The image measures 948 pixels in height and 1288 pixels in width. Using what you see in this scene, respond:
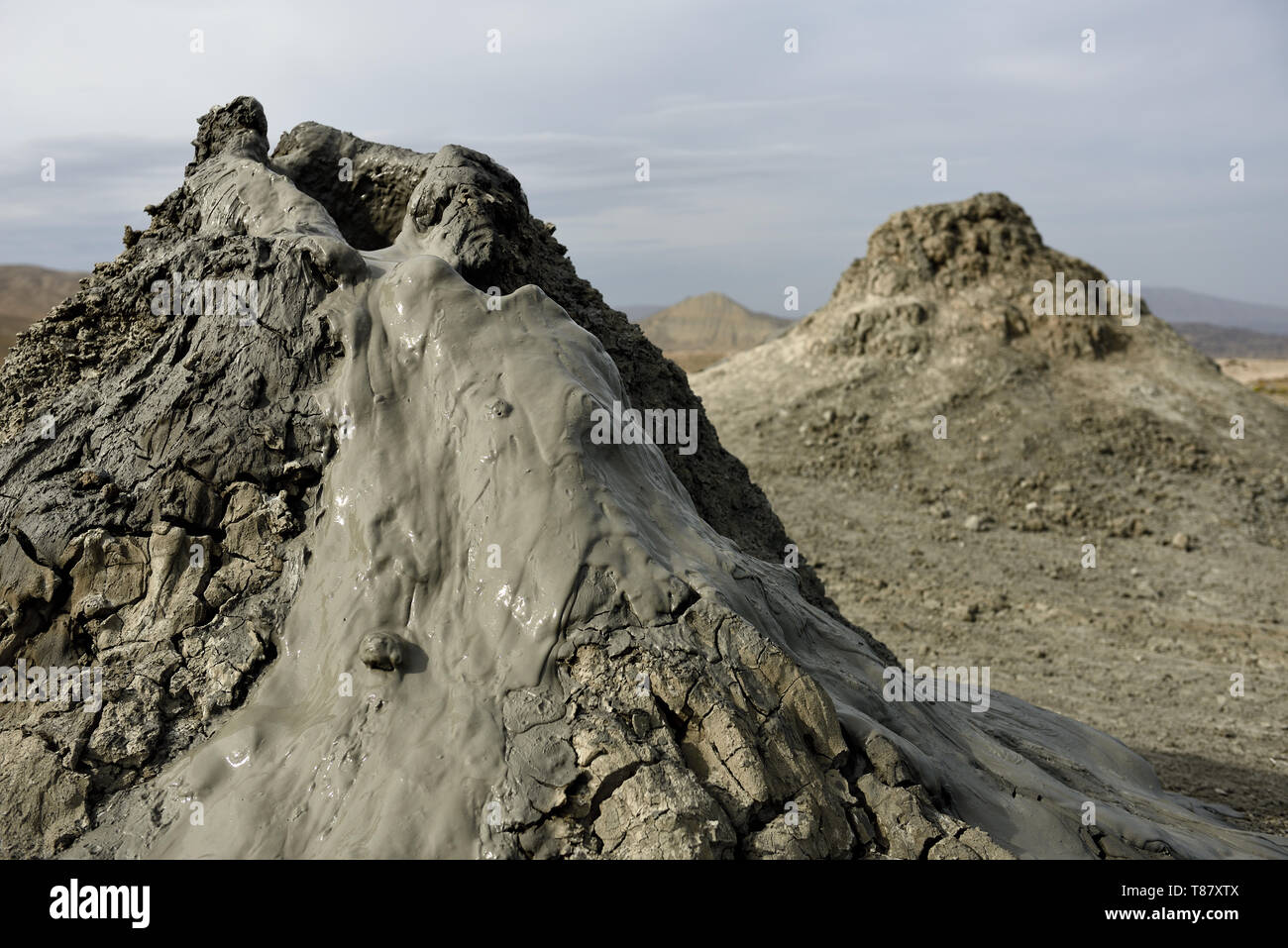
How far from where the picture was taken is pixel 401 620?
10.7ft

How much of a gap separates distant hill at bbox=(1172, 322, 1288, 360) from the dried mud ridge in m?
98.1

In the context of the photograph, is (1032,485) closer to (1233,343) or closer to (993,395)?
(993,395)

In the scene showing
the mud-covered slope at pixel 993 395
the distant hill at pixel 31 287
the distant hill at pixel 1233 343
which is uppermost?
the distant hill at pixel 31 287

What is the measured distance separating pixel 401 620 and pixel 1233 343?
12291 cm

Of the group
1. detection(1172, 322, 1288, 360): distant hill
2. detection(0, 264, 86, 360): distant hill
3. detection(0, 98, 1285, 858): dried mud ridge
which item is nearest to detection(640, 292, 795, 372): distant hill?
detection(1172, 322, 1288, 360): distant hill

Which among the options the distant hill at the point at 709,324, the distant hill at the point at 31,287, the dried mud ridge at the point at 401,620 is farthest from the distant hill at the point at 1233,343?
the dried mud ridge at the point at 401,620

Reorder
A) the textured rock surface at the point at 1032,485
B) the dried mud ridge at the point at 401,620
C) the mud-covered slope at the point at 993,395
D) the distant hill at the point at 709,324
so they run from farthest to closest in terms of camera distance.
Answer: the distant hill at the point at 709,324
the mud-covered slope at the point at 993,395
the textured rock surface at the point at 1032,485
the dried mud ridge at the point at 401,620

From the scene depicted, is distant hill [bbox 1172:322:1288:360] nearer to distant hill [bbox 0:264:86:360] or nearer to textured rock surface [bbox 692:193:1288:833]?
textured rock surface [bbox 692:193:1288:833]

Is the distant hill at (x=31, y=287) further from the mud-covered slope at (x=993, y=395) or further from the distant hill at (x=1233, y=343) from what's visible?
the distant hill at (x=1233, y=343)

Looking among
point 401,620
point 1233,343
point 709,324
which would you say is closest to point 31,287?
point 709,324

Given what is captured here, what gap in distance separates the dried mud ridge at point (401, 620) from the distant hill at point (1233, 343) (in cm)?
9810

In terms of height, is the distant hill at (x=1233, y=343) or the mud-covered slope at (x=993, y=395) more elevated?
the mud-covered slope at (x=993, y=395)

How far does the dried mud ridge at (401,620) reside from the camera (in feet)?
9.65
